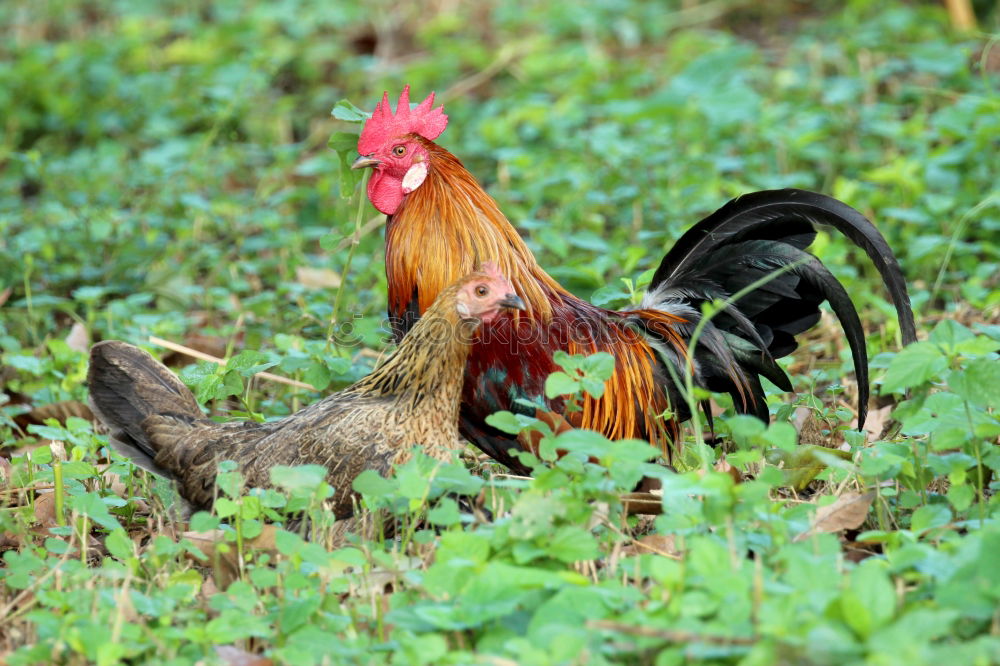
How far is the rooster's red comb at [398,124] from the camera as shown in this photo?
169 inches

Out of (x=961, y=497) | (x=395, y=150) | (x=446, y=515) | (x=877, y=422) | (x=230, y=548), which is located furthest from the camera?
(x=877, y=422)

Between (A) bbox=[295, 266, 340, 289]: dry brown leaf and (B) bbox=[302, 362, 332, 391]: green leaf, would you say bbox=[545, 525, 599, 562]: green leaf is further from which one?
(A) bbox=[295, 266, 340, 289]: dry brown leaf

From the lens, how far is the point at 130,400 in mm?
3812

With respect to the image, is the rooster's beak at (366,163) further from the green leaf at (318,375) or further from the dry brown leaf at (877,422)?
the dry brown leaf at (877,422)

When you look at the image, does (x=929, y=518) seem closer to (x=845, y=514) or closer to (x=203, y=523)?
(x=845, y=514)

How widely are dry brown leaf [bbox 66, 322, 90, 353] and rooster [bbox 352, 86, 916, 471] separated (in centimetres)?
188

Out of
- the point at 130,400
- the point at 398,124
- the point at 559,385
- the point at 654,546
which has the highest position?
the point at 398,124

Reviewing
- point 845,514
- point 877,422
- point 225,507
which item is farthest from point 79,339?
point 845,514

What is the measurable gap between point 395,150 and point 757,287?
1.43m

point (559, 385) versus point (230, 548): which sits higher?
point (559, 385)

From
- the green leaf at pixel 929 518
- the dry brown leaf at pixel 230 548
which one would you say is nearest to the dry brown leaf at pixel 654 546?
the green leaf at pixel 929 518

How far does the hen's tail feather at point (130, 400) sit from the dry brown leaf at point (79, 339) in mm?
1598

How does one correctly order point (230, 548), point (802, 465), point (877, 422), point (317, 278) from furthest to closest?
1. point (317, 278)
2. point (877, 422)
3. point (802, 465)
4. point (230, 548)

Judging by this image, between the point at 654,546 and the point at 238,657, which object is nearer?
the point at 238,657
